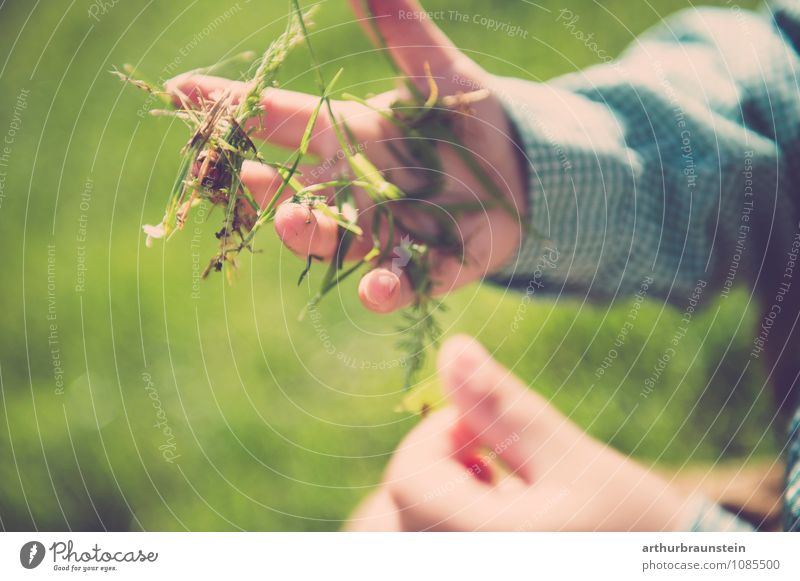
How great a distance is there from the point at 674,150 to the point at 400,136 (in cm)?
25

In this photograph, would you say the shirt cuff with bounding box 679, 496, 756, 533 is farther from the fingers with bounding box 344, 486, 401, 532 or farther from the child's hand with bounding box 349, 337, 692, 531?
the fingers with bounding box 344, 486, 401, 532

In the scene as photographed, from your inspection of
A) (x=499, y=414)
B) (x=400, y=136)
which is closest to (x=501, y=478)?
(x=499, y=414)

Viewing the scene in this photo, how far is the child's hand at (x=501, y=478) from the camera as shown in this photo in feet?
2.23

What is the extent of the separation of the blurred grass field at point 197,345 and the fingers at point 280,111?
12 cm

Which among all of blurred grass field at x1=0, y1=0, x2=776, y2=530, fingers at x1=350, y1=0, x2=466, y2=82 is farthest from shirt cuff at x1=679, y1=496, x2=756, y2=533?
fingers at x1=350, y1=0, x2=466, y2=82

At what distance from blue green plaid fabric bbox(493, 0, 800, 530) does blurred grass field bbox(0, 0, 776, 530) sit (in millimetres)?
92

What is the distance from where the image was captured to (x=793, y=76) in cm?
67

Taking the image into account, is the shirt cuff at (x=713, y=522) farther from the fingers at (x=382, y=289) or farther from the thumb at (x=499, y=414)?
the fingers at (x=382, y=289)

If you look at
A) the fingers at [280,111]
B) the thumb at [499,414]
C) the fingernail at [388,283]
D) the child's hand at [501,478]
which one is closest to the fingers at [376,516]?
the child's hand at [501,478]

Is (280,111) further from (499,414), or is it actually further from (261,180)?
(499,414)

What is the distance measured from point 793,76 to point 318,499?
62 cm

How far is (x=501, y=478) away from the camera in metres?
0.71

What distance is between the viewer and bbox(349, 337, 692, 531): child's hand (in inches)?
26.7
